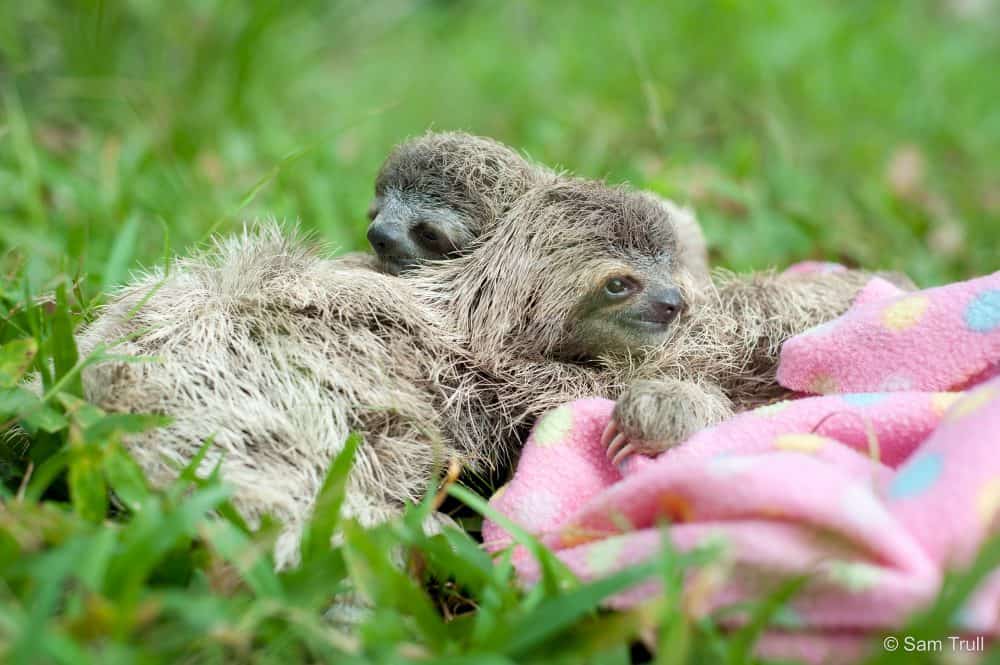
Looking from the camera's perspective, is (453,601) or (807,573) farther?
(453,601)

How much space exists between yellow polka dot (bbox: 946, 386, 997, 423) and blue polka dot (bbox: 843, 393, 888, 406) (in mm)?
179

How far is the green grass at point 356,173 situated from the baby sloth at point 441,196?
0.39m

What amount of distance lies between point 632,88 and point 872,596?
14.3 feet

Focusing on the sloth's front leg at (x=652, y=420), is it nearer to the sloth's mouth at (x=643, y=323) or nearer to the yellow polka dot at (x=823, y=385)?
the sloth's mouth at (x=643, y=323)

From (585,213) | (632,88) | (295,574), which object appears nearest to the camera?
(295,574)

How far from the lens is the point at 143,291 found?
212 cm

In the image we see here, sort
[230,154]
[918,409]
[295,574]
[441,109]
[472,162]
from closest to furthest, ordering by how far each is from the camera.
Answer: [295,574] → [918,409] → [472,162] → [230,154] → [441,109]

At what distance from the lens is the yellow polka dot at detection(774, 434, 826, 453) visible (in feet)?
5.61

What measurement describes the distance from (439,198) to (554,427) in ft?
2.29

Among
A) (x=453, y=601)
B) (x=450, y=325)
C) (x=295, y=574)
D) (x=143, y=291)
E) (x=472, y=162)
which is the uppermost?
(x=472, y=162)

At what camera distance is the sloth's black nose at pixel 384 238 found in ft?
7.52

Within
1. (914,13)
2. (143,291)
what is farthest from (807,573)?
(914,13)

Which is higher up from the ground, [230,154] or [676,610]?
[230,154]

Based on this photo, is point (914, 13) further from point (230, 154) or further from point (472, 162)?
point (472, 162)
